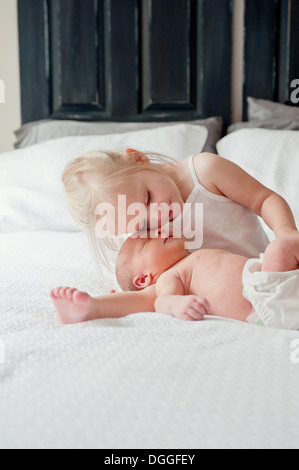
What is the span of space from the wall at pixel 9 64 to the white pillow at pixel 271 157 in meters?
1.23

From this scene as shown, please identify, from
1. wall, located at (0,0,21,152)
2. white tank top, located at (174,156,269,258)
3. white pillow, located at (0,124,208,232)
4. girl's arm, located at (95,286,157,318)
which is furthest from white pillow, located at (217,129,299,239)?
wall, located at (0,0,21,152)

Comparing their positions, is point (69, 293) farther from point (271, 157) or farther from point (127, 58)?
point (127, 58)

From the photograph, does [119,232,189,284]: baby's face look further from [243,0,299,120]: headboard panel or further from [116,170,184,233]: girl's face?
[243,0,299,120]: headboard panel

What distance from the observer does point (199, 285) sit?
109cm

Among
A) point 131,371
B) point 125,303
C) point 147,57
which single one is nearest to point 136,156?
point 125,303

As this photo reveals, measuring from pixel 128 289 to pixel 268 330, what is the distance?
458 mm

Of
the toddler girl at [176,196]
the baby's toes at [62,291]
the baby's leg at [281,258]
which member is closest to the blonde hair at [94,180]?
the toddler girl at [176,196]

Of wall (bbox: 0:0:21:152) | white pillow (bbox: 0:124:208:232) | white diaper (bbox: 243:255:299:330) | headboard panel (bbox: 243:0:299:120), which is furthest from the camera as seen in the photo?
wall (bbox: 0:0:21:152)

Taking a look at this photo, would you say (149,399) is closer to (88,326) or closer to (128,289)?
(88,326)

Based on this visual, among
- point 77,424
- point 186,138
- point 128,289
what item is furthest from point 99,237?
point 186,138

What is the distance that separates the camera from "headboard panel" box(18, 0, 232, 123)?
2449mm

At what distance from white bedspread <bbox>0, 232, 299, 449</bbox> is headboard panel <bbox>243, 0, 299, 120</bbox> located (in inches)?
68.3

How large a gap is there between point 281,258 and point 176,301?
0.66ft

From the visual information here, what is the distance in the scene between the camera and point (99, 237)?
1.26 meters
